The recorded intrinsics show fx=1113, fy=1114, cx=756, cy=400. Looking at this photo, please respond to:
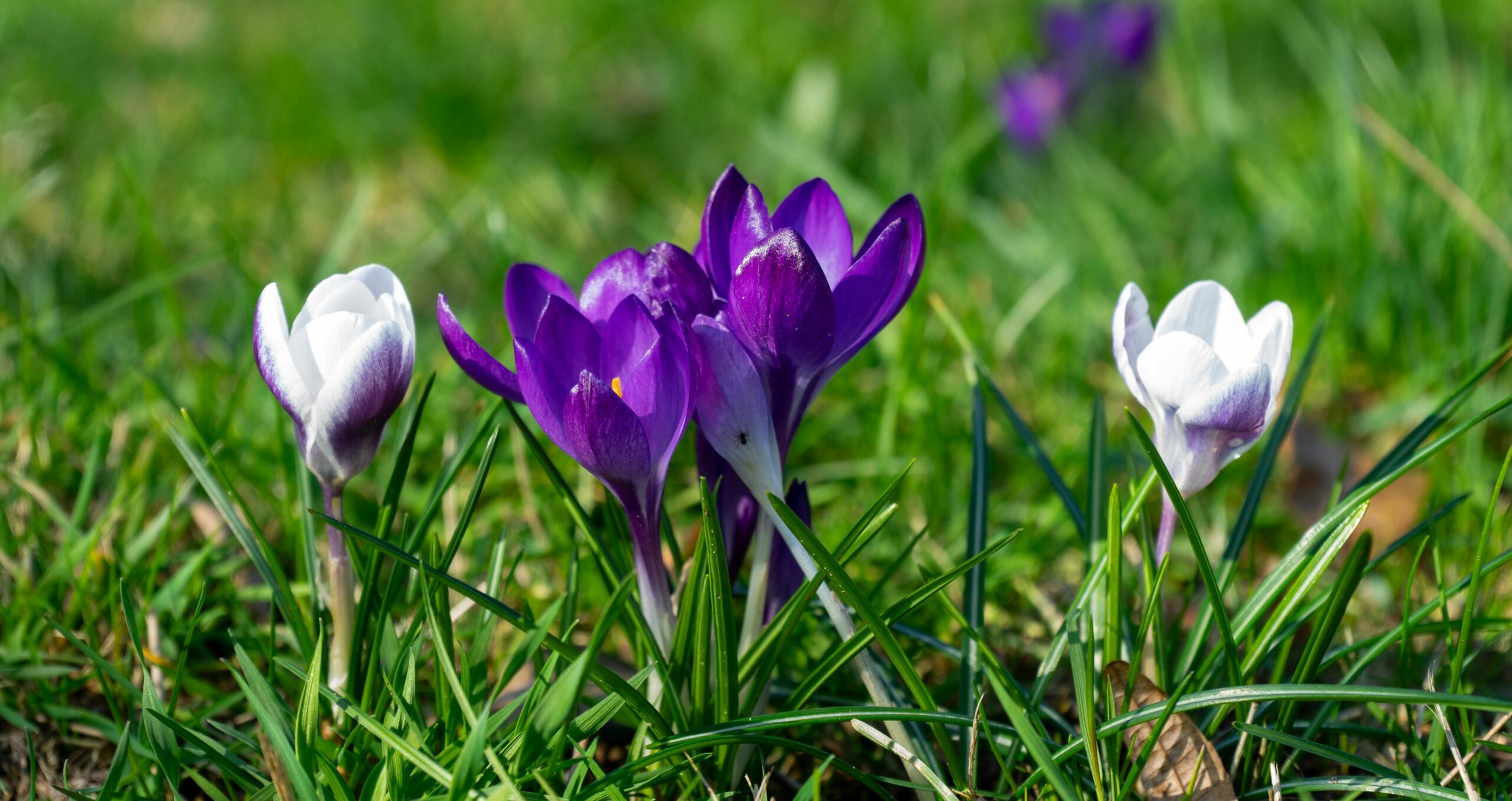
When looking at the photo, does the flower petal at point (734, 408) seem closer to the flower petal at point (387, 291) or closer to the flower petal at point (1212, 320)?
the flower petal at point (387, 291)

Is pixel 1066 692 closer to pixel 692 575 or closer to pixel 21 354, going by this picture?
pixel 692 575

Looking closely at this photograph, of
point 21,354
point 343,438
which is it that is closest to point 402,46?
point 21,354

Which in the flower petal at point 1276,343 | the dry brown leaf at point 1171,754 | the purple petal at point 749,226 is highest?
the purple petal at point 749,226

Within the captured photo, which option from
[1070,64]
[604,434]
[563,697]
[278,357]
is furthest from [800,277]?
[1070,64]

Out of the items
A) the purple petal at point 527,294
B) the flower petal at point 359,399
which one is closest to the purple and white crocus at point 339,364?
the flower petal at point 359,399

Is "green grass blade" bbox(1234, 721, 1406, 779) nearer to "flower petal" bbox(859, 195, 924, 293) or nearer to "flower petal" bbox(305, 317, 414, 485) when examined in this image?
"flower petal" bbox(859, 195, 924, 293)

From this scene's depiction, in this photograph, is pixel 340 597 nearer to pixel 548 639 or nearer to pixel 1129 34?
pixel 548 639

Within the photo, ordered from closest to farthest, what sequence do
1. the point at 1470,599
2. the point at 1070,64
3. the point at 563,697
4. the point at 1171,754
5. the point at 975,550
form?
the point at 563,697 < the point at 1470,599 < the point at 1171,754 < the point at 975,550 < the point at 1070,64
